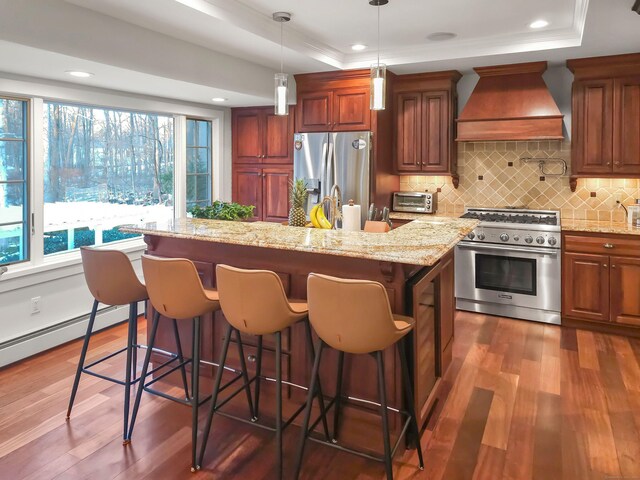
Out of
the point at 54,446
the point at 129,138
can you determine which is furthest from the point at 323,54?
the point at 54,446

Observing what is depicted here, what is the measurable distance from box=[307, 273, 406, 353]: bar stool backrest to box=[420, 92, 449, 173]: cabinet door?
3327 mm

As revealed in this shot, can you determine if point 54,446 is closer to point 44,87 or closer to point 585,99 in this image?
point 44,87

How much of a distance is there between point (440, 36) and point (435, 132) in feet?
3.61

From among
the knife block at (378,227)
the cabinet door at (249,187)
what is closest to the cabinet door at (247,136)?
the cabinet door at (249,187)

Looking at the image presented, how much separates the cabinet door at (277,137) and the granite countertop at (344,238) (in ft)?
8.52

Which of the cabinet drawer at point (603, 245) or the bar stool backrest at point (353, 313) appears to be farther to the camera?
the cabinet drawer at point (603, 245)

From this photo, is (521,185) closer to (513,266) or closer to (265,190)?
(513,266)

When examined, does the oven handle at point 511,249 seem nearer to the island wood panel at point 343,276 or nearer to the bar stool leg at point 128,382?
the island wood panel at point 343,276

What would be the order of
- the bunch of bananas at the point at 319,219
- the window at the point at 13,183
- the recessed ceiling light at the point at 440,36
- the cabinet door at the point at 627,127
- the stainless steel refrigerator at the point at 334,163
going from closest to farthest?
the bunch of bananas at the point at 319,219
the window at the point at 13,183
the recessed ceiling light at the point at 440,36
the cabinet door at the point at 627,127
the stainless steel refrigerator at the point at 334,163

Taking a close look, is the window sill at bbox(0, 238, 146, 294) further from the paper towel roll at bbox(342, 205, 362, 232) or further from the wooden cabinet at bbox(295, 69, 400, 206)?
the wooden cabinet at bbox(295, 69, 400, 206)

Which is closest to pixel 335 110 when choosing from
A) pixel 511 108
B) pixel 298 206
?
pixel 511 108

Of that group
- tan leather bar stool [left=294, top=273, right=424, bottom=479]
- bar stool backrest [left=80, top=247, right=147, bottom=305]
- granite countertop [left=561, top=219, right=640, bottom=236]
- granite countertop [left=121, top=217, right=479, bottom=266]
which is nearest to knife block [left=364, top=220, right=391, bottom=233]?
granite countertop [left=121, top=217, right=479, bottom=266]

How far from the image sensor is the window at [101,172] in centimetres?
414

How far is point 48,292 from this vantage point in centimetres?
396
